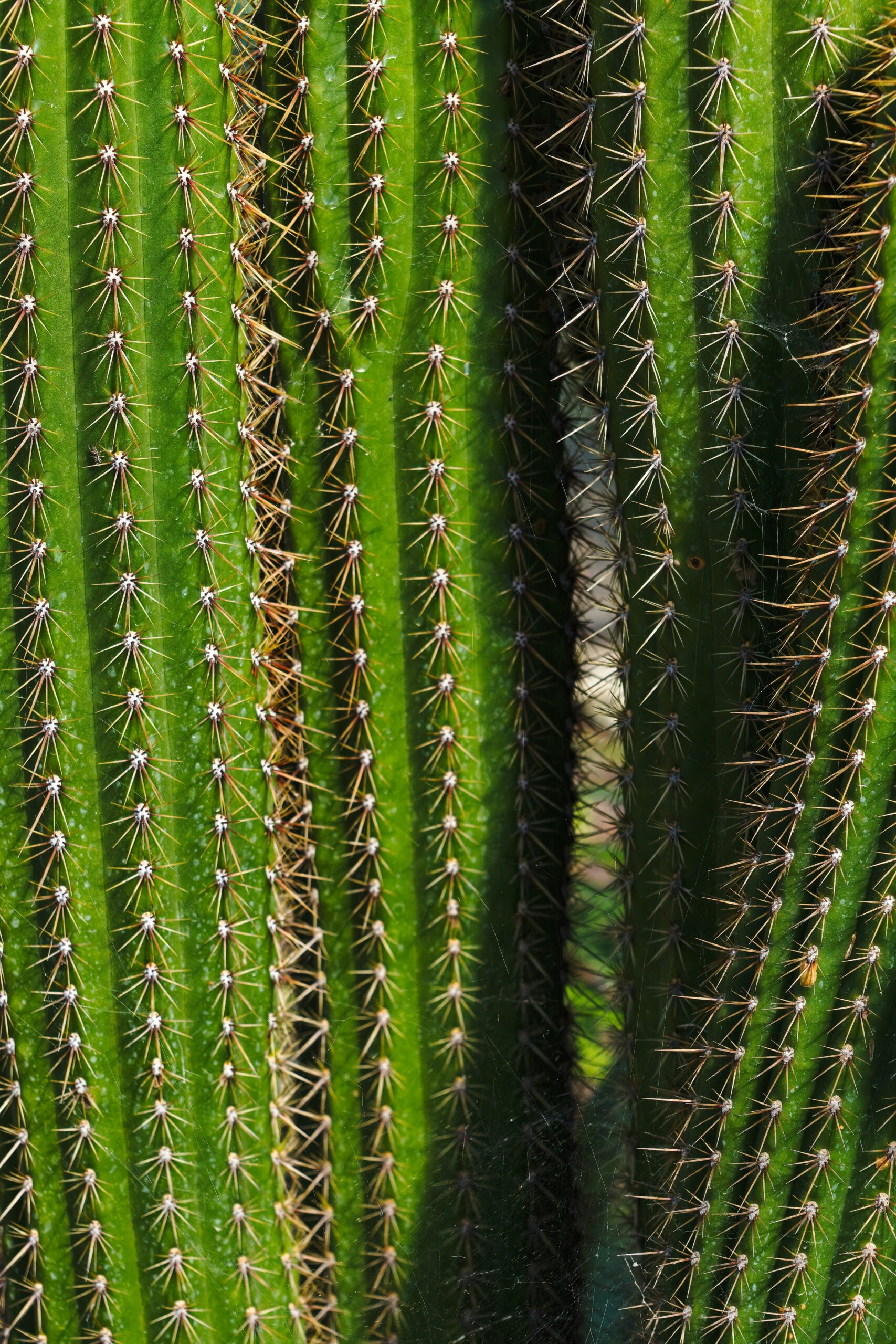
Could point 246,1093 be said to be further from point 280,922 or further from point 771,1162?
point 771,1162

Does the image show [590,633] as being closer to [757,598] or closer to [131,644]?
[757,598]

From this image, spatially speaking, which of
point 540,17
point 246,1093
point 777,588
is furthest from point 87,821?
point 540,17

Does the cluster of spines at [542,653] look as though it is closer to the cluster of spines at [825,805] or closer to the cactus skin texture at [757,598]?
the cactus skin texture at [757,598]

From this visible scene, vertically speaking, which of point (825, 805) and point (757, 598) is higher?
point (757, 598)

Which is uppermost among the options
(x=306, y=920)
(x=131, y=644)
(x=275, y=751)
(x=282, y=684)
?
(x=131, y=644)

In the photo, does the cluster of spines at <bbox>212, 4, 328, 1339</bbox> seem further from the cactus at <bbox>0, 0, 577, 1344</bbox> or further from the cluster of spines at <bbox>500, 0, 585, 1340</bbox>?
the cluster of spines at <bbox>500, 0, 585, 1340</bbox>

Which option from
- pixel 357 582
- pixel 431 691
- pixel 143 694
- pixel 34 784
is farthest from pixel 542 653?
pixel 34 784

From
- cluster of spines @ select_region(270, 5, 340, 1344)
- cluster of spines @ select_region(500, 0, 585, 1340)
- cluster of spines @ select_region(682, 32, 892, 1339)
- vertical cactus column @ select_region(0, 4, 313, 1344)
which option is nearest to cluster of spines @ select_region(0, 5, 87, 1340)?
vertical cactus column @ select_region(0, 4, 313, 1344)
